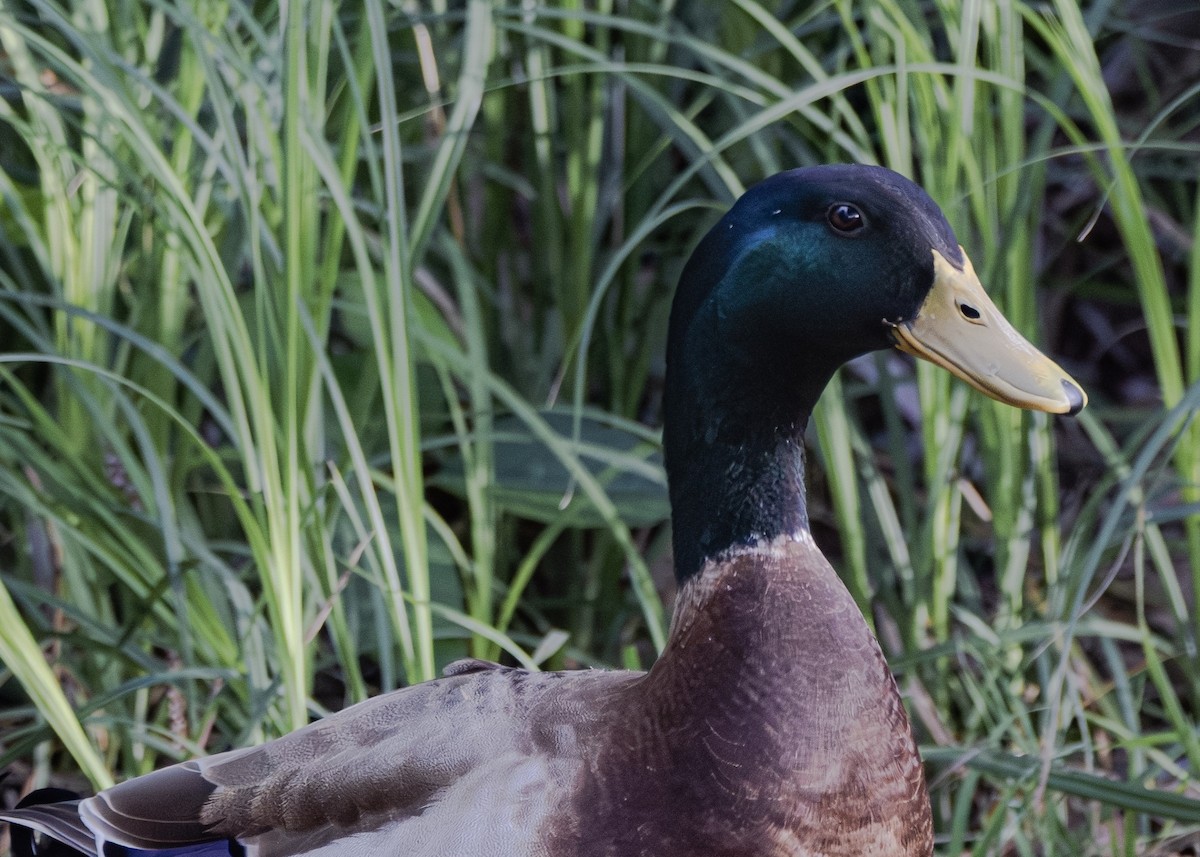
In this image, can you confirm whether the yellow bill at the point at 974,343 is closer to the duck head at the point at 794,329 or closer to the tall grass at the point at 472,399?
the duck head at the point at 794,329

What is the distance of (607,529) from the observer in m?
2.63

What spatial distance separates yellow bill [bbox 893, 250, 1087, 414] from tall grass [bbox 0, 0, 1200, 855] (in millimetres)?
366

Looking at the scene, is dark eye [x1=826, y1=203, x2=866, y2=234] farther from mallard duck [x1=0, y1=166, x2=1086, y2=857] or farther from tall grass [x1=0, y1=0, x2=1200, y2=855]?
tall grass [x1=0, y1=0, x2=1200, y2=855]

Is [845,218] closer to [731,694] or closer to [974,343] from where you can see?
[974,343]

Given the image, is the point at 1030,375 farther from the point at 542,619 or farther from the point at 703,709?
the point at 542,619

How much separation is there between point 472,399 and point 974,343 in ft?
3.38

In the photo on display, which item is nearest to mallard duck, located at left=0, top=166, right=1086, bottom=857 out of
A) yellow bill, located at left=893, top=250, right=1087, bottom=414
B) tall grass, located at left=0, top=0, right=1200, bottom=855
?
yellow bill, located at left=893, top=250, right=1087, bottom=414

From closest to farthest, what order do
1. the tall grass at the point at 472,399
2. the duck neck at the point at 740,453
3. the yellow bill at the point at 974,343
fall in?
Result: the yellow bill at the point at 974,343
the duck neck at the point at 740,453
the tall grass at the point at 472,399

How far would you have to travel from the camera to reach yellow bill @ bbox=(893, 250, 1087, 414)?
151 centimetres

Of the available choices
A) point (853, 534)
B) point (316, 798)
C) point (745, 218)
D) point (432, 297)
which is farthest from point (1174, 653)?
point (432, 297)

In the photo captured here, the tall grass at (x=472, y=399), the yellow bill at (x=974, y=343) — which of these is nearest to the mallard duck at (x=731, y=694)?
the yellow bill at (x=974, y=343)

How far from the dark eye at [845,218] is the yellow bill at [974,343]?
8cm

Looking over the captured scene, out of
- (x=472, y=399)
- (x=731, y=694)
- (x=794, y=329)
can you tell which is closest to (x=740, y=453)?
(x=794, y=329)

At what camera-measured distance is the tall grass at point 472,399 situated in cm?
190
